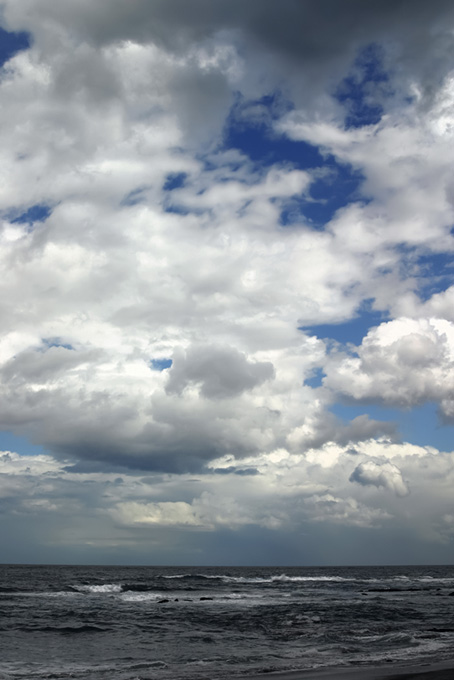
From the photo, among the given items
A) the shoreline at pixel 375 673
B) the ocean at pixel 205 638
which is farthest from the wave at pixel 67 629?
the shoreline at pixel 375 673

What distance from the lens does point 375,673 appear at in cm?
1753

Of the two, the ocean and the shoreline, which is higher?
the shoreline

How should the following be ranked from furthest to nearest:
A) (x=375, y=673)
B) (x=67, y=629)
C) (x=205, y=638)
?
1. (x=67, y=629)
2. (x=205, y=638)
3. (x=375, y=673)

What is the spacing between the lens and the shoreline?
16.6 m

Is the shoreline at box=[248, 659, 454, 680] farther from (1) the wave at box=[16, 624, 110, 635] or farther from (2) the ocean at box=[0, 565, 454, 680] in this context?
(1) the wave at box=[16, 624, 110, 635]

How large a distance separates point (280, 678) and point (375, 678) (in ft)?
9.36

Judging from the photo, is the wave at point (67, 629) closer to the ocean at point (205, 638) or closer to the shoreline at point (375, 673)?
the ocean at point (205, 638)

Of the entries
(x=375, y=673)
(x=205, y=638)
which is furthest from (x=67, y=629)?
(x=375, y=673)

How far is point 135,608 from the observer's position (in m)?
44.4

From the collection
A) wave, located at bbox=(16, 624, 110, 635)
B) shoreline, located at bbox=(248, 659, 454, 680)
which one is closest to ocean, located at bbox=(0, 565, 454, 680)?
wave, located at bbox=(16, 624, 110, 635)

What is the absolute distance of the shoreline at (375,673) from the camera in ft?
54.4

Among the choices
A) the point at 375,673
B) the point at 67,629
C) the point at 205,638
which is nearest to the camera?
the point at 375,673

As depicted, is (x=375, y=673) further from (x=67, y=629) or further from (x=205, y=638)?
(x=67, y=629)

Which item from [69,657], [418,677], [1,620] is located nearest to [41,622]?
[1,620]
